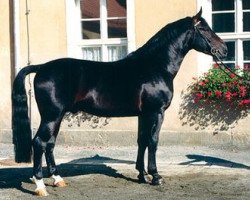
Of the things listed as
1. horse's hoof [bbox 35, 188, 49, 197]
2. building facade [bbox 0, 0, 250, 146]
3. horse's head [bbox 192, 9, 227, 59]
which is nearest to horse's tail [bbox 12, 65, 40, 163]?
horse's hoof [bbox 35, 188, 49, 197]

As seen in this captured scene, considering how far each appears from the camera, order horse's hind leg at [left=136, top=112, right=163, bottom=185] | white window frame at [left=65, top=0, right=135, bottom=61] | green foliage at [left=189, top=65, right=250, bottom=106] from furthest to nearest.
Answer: white window frame at [left=65, top=0, right=135, bottom=61], green foliage at [left=189, top=65, right=250, bottom=106], horse's hind leg at [left=136, top=112, right=163, bottom=185]

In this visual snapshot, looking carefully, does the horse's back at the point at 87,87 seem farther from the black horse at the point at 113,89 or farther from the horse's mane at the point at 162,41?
the horse's mane at the point at 162,41

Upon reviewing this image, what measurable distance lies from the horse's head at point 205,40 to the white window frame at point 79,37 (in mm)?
3548

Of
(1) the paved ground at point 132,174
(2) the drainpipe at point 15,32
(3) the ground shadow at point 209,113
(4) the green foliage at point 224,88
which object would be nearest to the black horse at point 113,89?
(1) the paved ground at point 132,174

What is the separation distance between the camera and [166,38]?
26.3 ft

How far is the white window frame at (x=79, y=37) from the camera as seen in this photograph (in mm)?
11523

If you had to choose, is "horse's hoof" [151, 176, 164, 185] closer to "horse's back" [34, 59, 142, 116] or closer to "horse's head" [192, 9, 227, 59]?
"horse's back" [34, 59, 142, 116]

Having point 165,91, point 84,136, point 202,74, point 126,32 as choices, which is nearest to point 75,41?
point 126,32

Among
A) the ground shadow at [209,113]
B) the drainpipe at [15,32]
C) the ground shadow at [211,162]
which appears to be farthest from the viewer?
the drainpipe at [15,32]

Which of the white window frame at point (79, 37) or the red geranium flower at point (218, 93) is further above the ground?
the white window frame at point (79, 37)

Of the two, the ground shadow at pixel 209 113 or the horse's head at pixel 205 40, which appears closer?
the horse's head at pixel 205 40

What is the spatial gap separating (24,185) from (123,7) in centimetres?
518

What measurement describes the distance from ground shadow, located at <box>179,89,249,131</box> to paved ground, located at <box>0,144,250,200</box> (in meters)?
0.48

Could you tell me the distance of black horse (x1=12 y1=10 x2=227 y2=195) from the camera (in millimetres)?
7536
